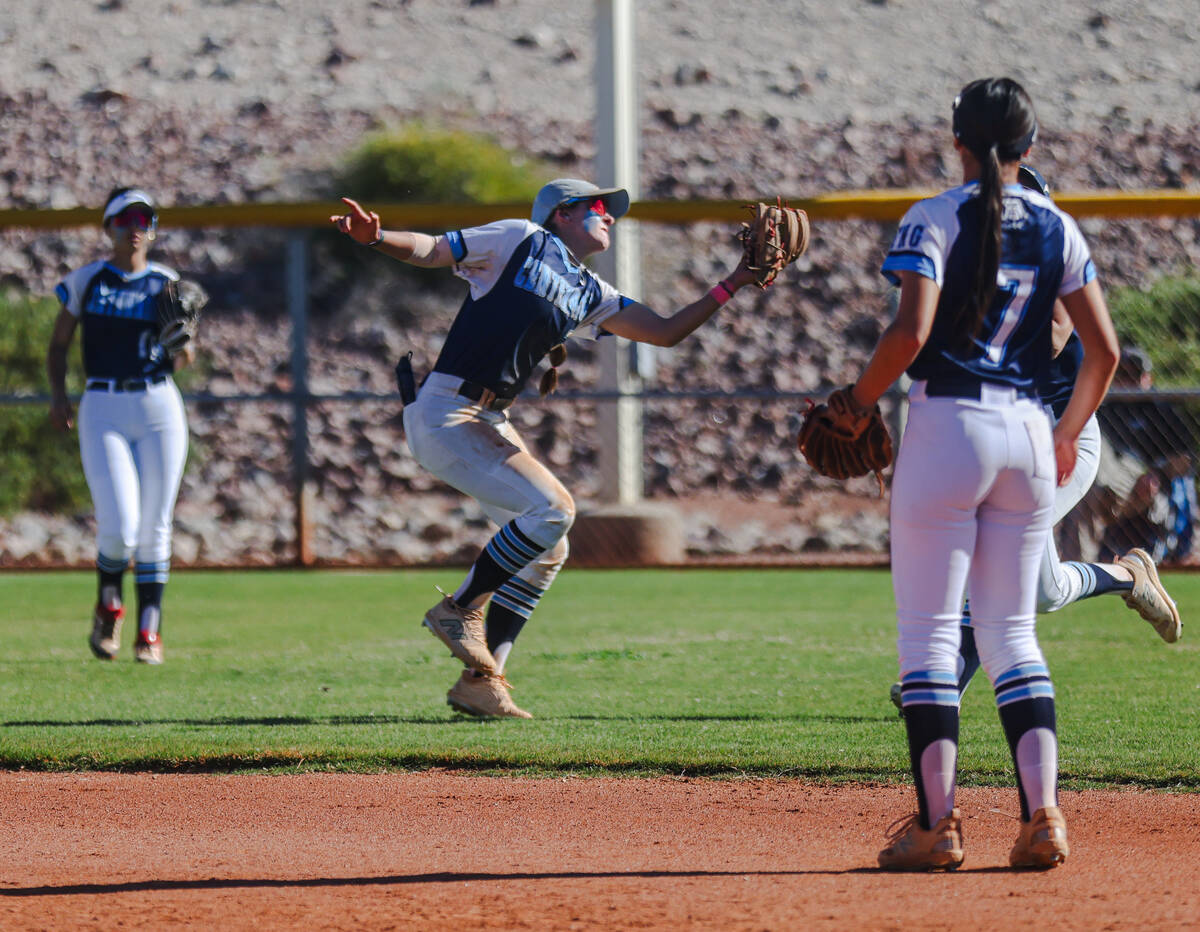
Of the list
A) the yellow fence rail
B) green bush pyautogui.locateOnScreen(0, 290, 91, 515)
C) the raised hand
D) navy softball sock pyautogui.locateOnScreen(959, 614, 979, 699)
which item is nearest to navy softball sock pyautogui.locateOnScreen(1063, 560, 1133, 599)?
navy softball sock pyautogui.locateOnScreen(959, 614, 979, 699)

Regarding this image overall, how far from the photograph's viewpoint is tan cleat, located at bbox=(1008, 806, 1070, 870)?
12.9 feet

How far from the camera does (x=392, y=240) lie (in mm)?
5715

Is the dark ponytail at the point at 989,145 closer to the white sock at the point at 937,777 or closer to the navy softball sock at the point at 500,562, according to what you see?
the white sock at the point at 937,777

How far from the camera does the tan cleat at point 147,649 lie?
25.5ft

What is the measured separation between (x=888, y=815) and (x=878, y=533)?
12.3 meters

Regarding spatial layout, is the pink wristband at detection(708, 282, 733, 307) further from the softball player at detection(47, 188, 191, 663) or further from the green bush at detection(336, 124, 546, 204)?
the green bush at detection(336, 124, 546, 204)

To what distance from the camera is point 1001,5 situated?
3631cm

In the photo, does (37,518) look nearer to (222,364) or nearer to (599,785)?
(222,364)

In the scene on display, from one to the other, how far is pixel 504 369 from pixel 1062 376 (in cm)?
201

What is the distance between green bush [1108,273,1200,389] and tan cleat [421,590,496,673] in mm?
11292

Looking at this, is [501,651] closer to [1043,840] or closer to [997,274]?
[1043,840]

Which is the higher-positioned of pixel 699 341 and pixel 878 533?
pixel 699 341

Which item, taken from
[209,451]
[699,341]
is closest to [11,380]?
[209,451]

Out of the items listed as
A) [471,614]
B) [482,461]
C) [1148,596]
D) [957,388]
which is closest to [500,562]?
[471,614]
